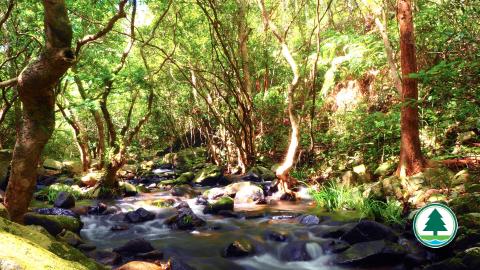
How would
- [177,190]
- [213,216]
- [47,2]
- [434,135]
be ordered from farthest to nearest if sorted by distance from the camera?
[177,190]
[434,135]
[213,216]
[47,2]

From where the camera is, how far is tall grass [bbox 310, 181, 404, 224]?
7566 mm

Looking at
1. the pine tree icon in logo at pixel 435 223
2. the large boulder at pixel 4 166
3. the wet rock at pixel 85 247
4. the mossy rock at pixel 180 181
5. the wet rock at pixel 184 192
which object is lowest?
the wet rock at pixel 85 247

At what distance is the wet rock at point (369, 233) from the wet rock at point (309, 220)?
5.62ft

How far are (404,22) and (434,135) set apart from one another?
3516mm

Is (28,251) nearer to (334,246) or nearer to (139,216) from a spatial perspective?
(334,246)

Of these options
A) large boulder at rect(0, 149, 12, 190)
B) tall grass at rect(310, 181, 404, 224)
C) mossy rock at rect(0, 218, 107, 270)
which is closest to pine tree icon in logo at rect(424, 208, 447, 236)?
mossy rock at rect(0, 218, 107, 270)

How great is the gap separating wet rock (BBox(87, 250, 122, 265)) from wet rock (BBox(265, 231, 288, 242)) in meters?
2.87

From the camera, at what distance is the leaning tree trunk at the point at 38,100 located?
4004 millimetres

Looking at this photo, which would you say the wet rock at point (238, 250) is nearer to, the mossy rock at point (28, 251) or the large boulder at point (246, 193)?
the mossy rock at point (28, 251)

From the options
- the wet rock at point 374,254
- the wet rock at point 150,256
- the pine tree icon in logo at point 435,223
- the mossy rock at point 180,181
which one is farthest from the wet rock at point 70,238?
the mossy rock at point 180,181

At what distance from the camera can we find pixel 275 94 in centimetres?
1575

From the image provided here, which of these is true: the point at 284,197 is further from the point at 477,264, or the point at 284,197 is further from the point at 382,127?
the point at 477,264

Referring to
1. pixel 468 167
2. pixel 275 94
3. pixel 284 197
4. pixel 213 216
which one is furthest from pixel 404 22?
pixel 275 94

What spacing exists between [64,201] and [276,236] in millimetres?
6192
